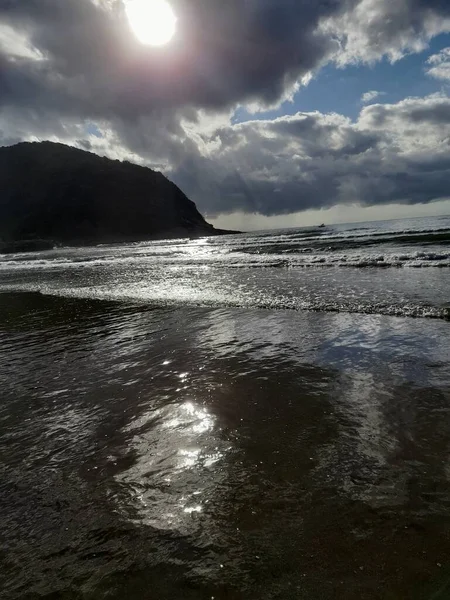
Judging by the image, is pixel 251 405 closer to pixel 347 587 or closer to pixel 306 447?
pixel 306 447

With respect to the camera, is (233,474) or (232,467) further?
(232,467)

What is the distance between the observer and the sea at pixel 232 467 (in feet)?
9.76

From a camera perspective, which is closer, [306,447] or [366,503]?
[366,503]

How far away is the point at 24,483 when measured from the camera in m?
4.33

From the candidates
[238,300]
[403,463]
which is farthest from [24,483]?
[238,300]

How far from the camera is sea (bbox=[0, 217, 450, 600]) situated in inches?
117

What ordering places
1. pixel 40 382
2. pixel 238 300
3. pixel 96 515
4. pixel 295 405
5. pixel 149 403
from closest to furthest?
1. pixel 96 515
2. pixel 295 405
3. pixel 149 403
4. pixel 40 382
5. pixel 238 300

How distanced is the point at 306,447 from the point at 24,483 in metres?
3.59

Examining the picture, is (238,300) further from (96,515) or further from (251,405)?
(96,515)

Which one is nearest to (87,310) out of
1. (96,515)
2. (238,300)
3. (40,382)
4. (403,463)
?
(238,300)

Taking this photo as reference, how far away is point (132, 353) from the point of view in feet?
30.2

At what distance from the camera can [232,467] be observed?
4.29m

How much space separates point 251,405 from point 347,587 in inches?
126

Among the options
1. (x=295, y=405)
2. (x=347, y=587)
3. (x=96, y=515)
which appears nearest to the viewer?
(x=347, y=587)
